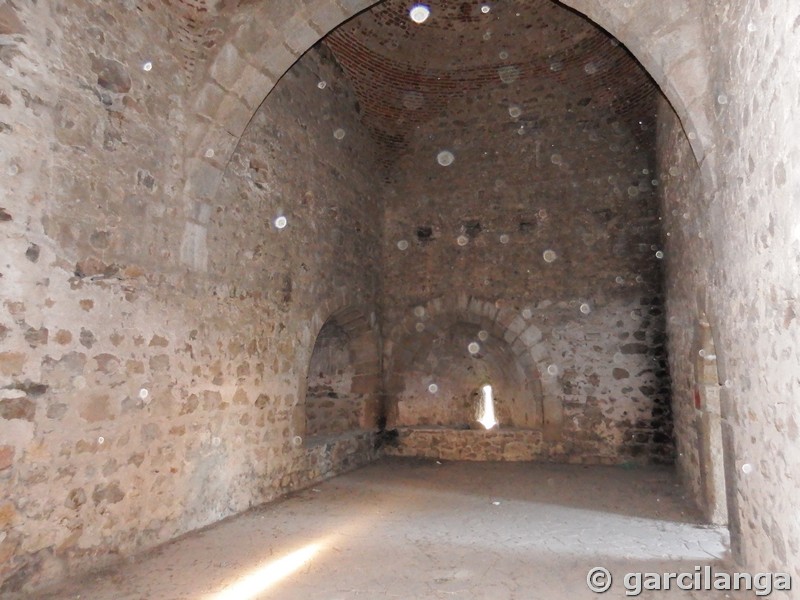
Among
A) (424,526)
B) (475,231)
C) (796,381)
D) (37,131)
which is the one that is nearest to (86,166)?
(37,131)

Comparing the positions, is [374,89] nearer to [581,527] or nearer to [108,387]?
[108,387]

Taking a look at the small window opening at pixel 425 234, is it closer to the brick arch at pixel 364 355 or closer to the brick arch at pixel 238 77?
the brick arch at pixel 364 355

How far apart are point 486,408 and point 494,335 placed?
3.67ft

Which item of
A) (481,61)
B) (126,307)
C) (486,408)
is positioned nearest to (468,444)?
(486,408)

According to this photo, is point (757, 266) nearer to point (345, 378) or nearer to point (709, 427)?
point (709, 427)

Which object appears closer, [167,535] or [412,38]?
[167,535]

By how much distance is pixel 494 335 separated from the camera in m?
6.43

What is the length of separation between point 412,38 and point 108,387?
4.72 meters

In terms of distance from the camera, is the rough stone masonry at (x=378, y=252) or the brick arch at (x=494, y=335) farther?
the brick arch at (x=494, y=335)

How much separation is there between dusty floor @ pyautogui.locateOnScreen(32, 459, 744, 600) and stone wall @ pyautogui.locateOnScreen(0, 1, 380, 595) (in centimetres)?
27

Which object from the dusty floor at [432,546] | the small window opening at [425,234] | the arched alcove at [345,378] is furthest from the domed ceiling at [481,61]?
the dusty floor at [432,546]

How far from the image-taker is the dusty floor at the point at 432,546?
8.32 feet

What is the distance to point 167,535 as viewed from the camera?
3.17 meters

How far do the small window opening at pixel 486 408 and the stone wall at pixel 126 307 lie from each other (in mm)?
2876
